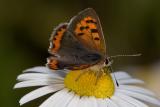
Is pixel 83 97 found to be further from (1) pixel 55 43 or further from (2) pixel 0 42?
(2) pixel 0 42

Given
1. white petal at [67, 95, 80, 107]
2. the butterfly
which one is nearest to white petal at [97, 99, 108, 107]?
white petal at [67, 95, 80, 107]

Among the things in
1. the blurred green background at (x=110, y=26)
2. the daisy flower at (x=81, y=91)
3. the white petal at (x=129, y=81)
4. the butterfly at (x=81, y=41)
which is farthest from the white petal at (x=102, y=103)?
the blurred green background at (x=110, y=26)

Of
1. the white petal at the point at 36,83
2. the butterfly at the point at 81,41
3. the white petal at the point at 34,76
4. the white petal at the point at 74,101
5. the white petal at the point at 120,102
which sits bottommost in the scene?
the white petal at the point at 120,102

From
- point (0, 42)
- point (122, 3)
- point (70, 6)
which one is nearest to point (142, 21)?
point (122, 3)

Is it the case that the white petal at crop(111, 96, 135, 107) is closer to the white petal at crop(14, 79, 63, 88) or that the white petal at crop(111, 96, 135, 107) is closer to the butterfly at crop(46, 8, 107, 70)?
the butterfly at crop(46, 8, 107, 70)

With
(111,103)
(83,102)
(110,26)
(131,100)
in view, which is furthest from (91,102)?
(110,26)

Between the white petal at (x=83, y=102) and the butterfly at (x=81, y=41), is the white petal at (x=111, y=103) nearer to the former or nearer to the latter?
the white petal at (x=83, y=102)

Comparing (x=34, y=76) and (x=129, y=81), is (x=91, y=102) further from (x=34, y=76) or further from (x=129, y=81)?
(x=129, y=81)
